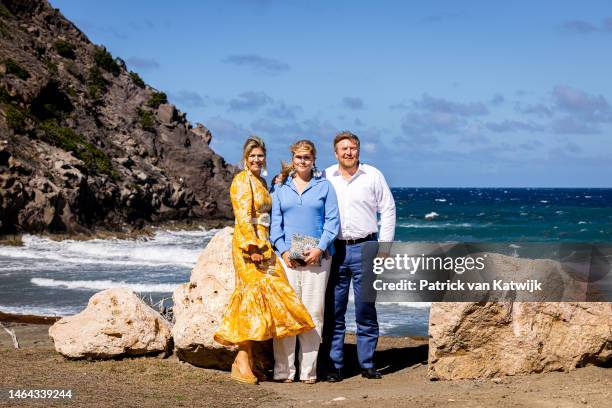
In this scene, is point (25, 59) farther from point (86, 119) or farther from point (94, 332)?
point (94, 332)

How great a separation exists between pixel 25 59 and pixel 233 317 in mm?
42136

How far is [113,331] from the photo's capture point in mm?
7719

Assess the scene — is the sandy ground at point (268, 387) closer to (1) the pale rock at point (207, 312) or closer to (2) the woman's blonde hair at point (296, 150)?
(1) the pale rock at point (207, 312)

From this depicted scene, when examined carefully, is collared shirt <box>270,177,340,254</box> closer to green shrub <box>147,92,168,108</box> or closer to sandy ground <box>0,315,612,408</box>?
sandy ground <box>0,315,612,408</box>

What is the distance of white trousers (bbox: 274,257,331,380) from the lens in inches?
266

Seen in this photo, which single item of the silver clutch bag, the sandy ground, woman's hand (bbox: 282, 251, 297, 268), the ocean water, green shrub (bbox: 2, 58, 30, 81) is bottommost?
the ocean water

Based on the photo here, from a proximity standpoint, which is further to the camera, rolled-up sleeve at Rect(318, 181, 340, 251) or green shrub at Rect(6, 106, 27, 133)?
green shrub at Rect(6, 106, 27, 133)

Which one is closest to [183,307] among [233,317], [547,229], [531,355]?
[233,317]

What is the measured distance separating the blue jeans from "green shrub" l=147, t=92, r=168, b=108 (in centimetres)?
4766

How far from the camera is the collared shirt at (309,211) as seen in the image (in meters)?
6.67

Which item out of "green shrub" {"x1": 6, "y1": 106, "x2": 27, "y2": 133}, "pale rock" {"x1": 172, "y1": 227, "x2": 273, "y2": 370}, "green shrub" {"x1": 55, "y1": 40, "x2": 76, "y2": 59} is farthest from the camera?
"green shrub" {"x1": 55, "y1": 40, "x2": 76, "y2": 59}

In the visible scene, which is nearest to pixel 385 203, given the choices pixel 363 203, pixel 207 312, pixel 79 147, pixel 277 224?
pixel 363 203

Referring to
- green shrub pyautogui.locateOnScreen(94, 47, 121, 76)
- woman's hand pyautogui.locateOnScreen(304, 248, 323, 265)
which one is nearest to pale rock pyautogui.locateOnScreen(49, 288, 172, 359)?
woman's hand pyautogui.locateOnScreen(304, 248, 323, 265)

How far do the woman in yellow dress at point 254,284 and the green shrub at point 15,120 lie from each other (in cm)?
3348
